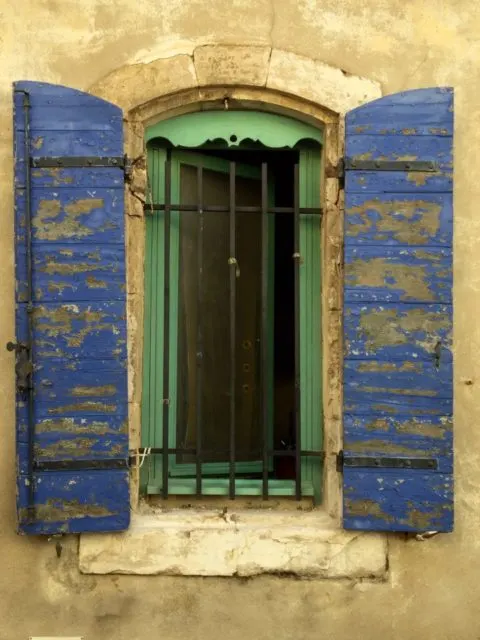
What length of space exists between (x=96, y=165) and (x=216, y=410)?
4.03 ft

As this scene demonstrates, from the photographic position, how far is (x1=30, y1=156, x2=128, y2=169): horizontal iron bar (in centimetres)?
339

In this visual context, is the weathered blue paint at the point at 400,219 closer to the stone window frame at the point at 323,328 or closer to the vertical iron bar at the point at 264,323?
the stone window frame at the point at 323,328

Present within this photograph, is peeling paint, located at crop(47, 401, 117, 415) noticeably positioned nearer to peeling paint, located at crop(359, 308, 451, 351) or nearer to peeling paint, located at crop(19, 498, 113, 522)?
peeling paint, located at crop(19, 498, 113, 522)

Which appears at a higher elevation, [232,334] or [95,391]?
[232,334]

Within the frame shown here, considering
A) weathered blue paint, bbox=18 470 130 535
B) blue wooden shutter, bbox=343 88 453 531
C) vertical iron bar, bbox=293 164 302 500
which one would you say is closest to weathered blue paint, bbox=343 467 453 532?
blue wooden shutter, bbox=343 88 453 531

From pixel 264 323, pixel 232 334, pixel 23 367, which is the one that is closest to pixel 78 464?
pixel 23 367

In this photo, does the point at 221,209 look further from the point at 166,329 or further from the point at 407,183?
the point at 407,183

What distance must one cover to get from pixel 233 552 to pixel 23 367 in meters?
1.17

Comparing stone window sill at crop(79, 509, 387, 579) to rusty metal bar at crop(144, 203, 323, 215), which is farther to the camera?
rusty metal bar at crop(144, 203, 323, 215)

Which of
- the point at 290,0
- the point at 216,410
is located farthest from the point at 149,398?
the point at 290,0

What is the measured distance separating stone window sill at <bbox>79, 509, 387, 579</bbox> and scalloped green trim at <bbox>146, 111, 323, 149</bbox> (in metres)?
1.71

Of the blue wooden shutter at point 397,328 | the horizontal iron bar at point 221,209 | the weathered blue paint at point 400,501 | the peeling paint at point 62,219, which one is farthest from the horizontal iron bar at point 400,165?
the weathered blue paint at point 400,501

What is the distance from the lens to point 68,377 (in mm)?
3357

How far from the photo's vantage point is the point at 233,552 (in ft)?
11.3
